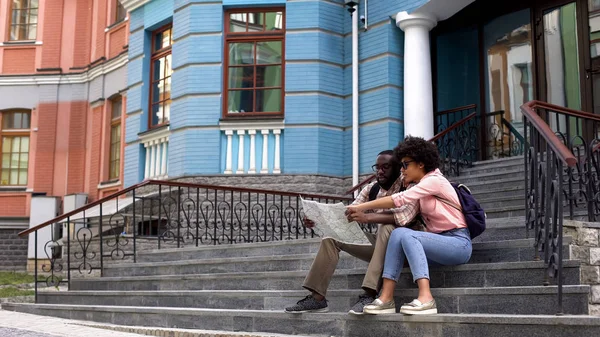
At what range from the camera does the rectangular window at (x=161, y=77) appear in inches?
551

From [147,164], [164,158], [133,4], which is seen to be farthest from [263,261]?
[133,4]

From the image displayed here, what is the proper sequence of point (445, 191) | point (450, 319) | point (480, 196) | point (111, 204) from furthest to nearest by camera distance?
point (111, 204) < point (480, 196) < point (445, 191) < point (450, 319)

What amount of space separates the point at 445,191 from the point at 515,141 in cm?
648

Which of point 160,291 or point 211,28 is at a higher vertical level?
point 211,28

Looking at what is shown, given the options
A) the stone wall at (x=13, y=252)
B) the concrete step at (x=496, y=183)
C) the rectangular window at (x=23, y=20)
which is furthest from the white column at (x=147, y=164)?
the rectangular window at (x=23, y=20)

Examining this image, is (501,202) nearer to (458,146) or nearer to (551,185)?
(458,146)

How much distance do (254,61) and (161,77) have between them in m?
2.22

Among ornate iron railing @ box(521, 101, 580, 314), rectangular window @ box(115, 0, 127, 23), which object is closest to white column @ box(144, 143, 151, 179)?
rectangular window @ box(115, 0, 127, 23)

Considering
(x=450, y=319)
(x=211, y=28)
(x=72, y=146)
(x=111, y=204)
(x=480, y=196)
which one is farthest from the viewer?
(x=72, y=146)

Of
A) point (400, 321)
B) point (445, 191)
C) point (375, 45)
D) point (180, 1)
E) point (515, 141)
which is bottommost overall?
point (400, 321)

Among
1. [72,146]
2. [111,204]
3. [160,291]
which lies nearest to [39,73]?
[72,146]

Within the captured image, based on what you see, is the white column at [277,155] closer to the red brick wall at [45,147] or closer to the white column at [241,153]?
the white column at [241,153]

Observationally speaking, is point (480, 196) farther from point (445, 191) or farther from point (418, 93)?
point (445, 191)

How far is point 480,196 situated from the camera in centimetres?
955
